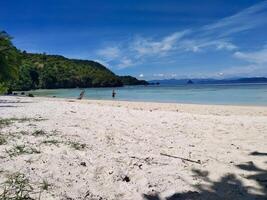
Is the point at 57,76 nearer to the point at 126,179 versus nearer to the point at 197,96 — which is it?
the point at 197,96

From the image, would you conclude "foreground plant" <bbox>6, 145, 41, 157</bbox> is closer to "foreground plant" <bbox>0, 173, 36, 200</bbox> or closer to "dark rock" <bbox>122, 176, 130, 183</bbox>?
"foreground plant" <bbox>0, 173, 36, 200</bbox>

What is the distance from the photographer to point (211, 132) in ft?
35.9

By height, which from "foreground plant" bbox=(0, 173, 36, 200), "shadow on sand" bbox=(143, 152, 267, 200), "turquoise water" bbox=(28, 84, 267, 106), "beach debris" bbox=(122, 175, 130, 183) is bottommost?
"turquoise water" bbox=(28, 84, 267, 106)

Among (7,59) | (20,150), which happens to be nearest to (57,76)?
(7,59)

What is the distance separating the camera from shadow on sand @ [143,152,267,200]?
540 cm

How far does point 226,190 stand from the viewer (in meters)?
5.69

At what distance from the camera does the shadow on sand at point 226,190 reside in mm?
5402

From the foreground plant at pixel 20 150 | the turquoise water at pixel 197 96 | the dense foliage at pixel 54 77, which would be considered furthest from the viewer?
the dense foliage at pixel 54 77

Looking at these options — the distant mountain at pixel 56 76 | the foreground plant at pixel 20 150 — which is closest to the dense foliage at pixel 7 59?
the foreground plant at pixel 20 150

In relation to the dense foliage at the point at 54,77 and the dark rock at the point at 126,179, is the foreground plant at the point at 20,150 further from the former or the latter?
the dense foliage at the point at 54,77

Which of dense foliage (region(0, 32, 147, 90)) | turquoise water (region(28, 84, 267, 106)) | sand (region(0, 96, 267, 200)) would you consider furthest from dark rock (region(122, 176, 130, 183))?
dense foliage (region(0, 32, 147, 90))

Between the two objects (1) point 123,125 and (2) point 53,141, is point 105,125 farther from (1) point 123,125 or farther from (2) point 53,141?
(2) point 53,141

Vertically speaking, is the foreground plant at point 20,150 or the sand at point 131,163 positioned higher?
the foreground plant at point 20,150

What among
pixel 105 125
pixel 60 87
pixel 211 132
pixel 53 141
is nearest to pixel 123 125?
pixel 105 125
